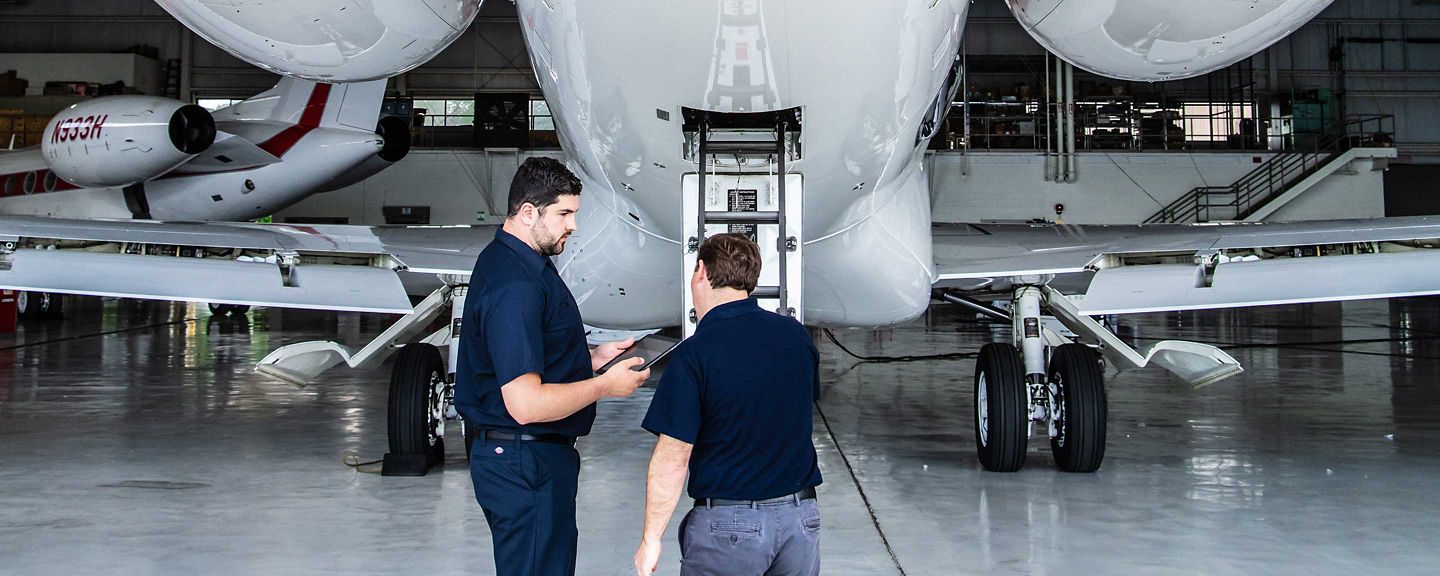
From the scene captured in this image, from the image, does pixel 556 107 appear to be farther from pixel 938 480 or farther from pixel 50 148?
pixel 50 148

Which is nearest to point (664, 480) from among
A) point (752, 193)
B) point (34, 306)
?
point (752, 193)

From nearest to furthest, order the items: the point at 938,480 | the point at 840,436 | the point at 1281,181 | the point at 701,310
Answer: the point at 701,310
the point at 938,480
the point at 840,436
the point at 1281,181

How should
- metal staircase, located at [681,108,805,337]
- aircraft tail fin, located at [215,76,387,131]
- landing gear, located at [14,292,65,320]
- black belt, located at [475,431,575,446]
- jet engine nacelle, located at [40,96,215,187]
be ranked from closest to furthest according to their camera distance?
black belt, located at [475,431,575,446], metal staircase, located at [681,108,805,337], jet engine nacelle, located at [40,96,215,187], aircraft tail fin, located at [215,76,387,131], landing gear, located at [14,292,65,320]

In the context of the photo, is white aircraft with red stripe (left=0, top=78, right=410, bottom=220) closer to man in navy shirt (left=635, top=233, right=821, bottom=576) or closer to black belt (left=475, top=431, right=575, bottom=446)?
black belt (left=475, top=431, right=575, bottom=446)

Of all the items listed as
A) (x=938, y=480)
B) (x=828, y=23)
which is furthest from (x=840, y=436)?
(x=828, y=23)

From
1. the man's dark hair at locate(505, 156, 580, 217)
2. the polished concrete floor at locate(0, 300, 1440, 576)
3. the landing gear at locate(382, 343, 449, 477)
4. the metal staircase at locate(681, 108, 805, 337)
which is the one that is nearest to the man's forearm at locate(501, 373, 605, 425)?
the man's dark hair at locate(505, 156, 580, 217)

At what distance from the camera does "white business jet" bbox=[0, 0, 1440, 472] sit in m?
4.25

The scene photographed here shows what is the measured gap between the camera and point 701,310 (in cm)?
324

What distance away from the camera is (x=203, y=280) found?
24.0 ft

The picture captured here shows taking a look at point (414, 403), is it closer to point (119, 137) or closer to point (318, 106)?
point (119, 137)

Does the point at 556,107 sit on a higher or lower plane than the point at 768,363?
higher

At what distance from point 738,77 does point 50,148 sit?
15.5 metres

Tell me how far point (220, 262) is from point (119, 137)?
10.5 metres

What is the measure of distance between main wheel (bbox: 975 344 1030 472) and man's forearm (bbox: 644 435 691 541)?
4.32 meters
